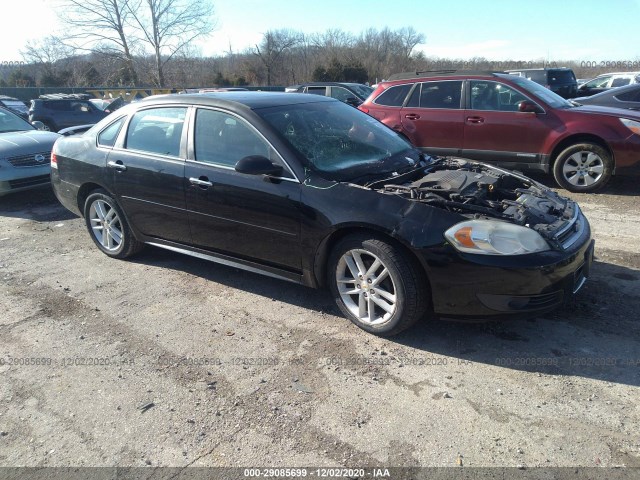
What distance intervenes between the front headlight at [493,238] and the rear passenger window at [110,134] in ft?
11.4

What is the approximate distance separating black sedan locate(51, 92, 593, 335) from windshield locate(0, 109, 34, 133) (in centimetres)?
473

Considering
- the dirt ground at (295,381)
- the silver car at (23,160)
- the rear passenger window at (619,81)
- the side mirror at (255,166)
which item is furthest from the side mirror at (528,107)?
the rear passenger window at (619,81)

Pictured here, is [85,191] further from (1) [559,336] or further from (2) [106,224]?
(1) [559,336]

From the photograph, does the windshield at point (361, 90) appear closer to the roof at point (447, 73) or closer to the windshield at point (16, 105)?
the roof at point (447, 73)

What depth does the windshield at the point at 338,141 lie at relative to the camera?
3785 mm

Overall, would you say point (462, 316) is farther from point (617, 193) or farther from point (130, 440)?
point (617, 193)

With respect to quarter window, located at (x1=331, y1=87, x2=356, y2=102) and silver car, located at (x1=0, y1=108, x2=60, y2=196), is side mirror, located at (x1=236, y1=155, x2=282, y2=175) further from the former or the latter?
quarter window, located at (x1=331, y1=87, x2=356, y2=102)

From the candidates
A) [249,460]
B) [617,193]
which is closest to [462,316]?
[249,460]

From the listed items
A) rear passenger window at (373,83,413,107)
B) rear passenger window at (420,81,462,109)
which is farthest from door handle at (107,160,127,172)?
rear passenger window at (420,81,462,109)

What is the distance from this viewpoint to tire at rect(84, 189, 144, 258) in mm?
4961

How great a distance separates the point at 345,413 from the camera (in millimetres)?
2725

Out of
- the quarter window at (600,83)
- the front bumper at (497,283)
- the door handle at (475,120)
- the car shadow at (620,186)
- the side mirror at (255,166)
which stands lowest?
the car shadow at (620,186)

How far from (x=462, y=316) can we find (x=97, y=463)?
7.40 ft

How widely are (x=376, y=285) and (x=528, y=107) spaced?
524cm
